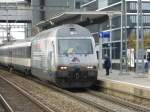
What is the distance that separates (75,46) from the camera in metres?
24.8

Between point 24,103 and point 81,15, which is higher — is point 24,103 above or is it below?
below

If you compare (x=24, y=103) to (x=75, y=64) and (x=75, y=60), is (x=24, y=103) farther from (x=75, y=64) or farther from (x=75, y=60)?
(x=75, y=60)

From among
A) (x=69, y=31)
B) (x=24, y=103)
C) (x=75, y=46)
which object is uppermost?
(x=69, y=31)

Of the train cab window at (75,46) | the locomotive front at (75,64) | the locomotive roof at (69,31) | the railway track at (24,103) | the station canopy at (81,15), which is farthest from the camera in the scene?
the station canopy at (81,15)

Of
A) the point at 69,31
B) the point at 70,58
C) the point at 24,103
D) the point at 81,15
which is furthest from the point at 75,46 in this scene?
the point at 81,15

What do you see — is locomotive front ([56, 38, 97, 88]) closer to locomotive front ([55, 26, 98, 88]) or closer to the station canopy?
locomotive front ([55, 26, 98, 88])

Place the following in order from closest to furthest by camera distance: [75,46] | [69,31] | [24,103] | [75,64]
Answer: [24,103] → [75,64] → [75,46] → [69,31]

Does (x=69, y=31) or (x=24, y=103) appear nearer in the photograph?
(x=24, y=103)

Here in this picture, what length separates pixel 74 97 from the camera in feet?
71.4

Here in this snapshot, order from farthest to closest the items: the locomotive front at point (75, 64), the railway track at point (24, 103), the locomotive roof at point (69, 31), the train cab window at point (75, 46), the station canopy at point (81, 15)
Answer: the station canopy at point (81, 15)
the locomotive roof at point (69, 31)
the train cab window at point (75, 46)
the locomotive front at point (75, 64)
the railway track at point (24, 103)

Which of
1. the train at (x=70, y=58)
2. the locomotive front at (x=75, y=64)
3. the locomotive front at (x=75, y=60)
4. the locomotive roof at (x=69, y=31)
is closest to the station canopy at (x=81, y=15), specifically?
the train at (x=70, y=58)

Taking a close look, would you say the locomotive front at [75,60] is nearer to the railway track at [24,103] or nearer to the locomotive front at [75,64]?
the locomotive front at [75,64]

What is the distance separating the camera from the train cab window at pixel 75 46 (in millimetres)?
24531

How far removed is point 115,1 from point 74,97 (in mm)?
71158
